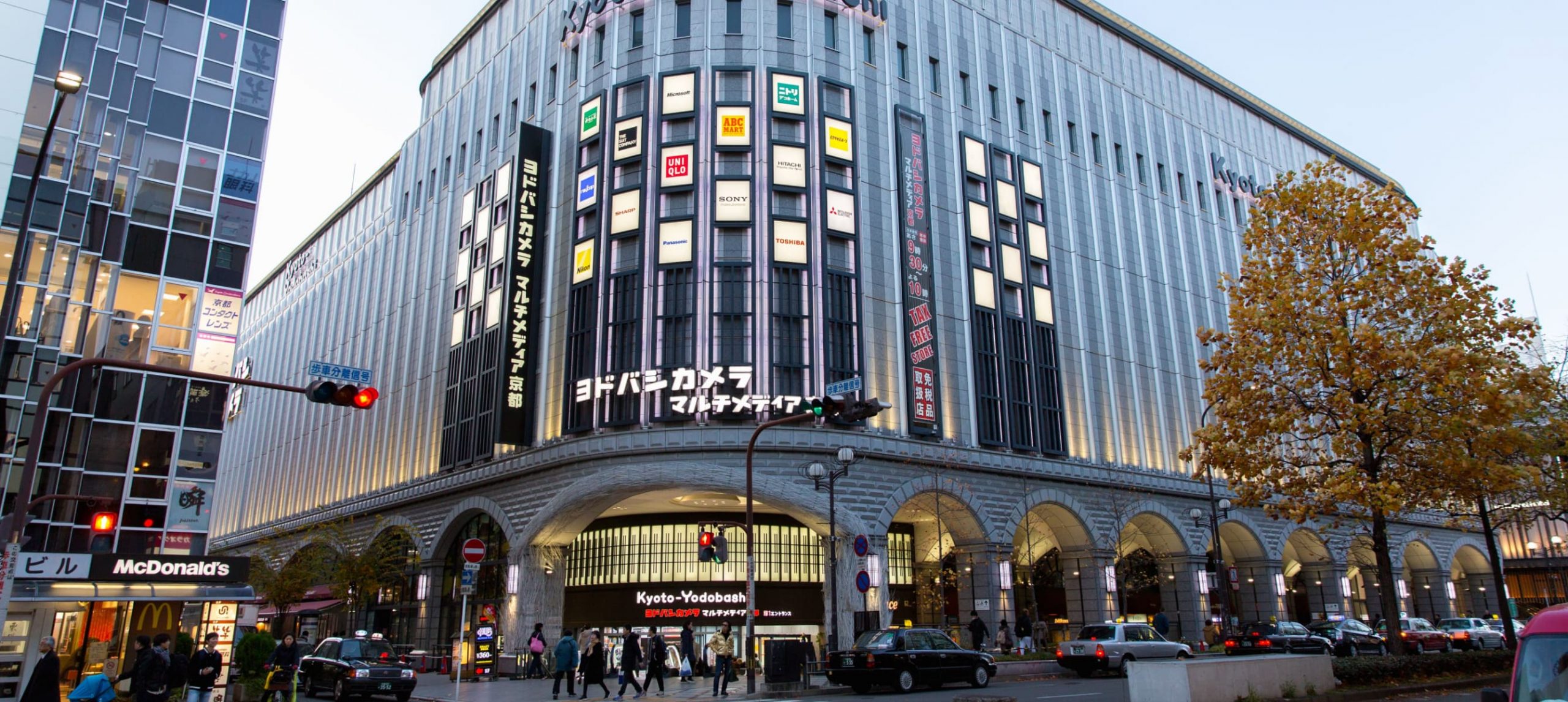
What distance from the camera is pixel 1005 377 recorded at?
4328cm

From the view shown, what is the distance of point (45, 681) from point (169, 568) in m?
11.9

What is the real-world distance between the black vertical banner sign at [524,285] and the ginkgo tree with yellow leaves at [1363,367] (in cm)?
2579

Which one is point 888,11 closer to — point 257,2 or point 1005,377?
point 1005,377

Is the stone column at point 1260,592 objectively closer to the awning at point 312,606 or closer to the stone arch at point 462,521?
the stone arch at point 462,521

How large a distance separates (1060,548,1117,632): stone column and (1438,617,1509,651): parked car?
13.7 m

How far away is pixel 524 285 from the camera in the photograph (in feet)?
140

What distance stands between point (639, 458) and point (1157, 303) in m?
31.9

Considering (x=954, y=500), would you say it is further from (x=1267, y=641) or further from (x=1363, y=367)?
(x=1363, y=367)

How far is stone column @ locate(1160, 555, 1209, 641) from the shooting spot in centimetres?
4672

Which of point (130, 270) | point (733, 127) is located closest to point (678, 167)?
point (733, 127)

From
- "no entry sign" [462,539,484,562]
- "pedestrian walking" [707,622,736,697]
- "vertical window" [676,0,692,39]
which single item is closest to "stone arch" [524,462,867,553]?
"pedestrian walking" [707,622,736,697]

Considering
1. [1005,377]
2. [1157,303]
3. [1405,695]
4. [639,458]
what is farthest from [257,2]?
[1157,303]

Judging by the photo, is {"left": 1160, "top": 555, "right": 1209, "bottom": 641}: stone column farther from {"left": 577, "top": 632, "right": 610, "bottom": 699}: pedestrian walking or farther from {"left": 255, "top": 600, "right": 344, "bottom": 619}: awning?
{"left": 255, "top": 600, "right": 344, "bottom": 619}: awning

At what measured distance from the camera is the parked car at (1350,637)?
35875 millimetres
